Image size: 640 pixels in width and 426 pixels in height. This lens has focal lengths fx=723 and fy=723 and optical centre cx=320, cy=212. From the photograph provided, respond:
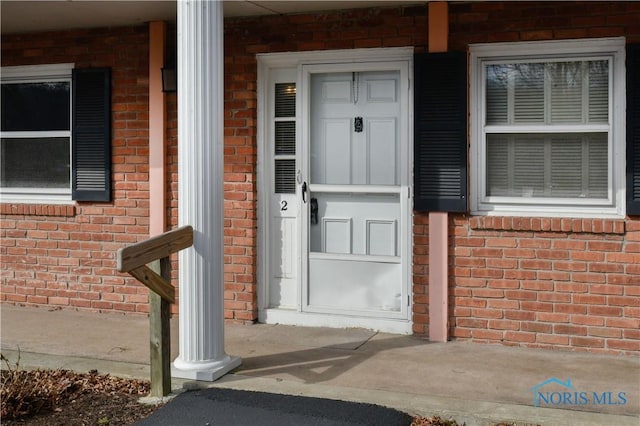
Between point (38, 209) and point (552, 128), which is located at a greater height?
point (552, 128)

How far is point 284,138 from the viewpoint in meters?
6.65

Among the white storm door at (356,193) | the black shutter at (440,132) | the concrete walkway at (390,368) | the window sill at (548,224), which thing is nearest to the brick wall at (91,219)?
the concrete walkway at (390,368)

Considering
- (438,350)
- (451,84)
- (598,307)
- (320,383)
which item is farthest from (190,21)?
(598,307)

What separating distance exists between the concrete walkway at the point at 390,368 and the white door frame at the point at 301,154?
14 cm

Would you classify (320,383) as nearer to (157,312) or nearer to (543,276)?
(157,312)

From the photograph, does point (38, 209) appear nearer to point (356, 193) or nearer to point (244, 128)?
point (244, 128)

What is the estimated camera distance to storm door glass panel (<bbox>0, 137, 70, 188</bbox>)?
7.37m

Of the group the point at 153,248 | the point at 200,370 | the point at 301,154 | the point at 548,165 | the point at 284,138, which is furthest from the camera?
the point at 284,138

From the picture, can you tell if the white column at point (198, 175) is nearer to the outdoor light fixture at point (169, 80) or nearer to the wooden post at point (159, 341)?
the wooden post at point (159, 341)

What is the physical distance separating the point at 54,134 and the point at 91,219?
0.98 m

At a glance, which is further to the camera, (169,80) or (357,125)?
(169,80)

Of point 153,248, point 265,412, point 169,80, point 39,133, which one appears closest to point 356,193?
point 169,80

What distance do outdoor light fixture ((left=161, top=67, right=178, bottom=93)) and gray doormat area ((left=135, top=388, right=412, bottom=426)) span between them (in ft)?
10.3

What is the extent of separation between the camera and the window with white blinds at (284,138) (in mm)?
6613
